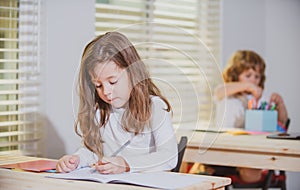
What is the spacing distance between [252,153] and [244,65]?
96 centimetres

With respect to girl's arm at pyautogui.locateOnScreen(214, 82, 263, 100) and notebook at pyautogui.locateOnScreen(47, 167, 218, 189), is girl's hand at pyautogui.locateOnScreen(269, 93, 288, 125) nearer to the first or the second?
girl's arm at pyautogui.locateOnScreen(214, 82, 263, 100)

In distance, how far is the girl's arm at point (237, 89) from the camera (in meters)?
3.14

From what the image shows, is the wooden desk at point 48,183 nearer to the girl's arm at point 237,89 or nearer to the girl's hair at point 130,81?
the girl's hair at point 130,81

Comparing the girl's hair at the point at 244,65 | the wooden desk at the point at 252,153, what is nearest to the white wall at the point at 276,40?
the girl's hair at the point at 244,65

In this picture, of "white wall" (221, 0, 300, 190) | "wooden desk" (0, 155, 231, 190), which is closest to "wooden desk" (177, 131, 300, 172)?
"wooden desk" (0, 155, 231, 190)

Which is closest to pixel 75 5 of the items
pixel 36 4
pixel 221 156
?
pixel 36 4

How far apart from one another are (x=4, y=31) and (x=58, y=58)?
10.6 inches

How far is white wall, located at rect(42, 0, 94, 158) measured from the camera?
2.54 metres

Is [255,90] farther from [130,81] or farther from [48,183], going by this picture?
[48,183]

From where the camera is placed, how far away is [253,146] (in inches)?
93.0

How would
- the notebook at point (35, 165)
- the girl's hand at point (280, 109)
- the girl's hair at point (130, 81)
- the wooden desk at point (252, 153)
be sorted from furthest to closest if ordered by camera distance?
the girl's hand at point (280, 109), the wooden desk at point (252, 153), the notebook at point (35, 165), the girl's hair at point (130, 81)

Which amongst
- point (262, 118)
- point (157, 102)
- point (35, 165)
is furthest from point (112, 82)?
point (262, 118)

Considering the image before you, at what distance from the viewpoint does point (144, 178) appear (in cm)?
156

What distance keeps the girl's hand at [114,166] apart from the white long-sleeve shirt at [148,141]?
0.01 metres
